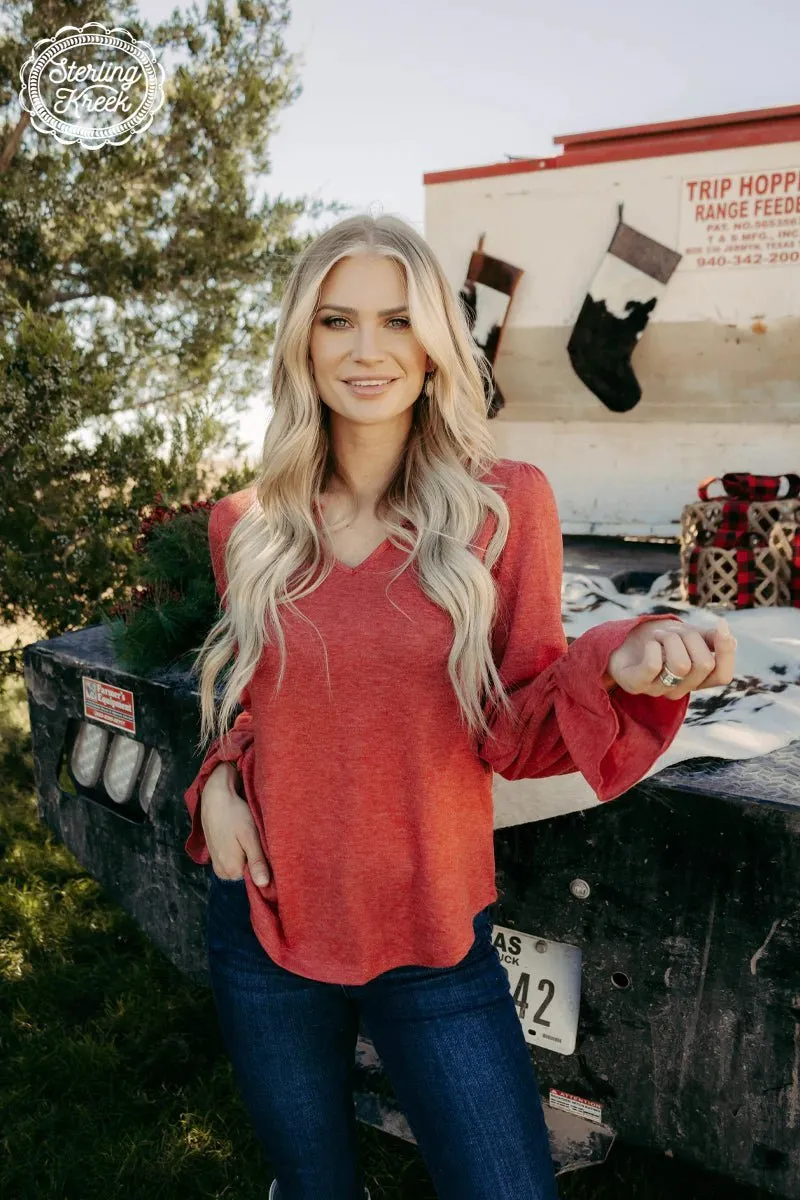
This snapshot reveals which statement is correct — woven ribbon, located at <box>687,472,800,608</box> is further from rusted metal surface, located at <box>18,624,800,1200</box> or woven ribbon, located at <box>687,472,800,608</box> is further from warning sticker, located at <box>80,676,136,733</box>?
warning sticker, located at <box>80,676,136,733</box>

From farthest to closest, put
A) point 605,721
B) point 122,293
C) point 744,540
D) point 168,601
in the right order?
point 122,293
point 744,540
point 168,601
point 605,721

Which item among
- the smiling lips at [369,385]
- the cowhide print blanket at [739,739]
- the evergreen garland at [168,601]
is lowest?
the cowhide print blanket at [739,739]

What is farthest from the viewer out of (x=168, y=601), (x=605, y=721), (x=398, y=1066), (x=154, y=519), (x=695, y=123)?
(x=695, y=123)

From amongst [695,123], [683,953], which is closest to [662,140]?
[695,123]

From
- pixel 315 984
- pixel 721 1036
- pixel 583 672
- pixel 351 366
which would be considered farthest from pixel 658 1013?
pixel 351 366

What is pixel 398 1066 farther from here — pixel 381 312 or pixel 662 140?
pixel 662 140

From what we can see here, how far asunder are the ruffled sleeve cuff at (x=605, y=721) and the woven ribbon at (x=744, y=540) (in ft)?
5.13

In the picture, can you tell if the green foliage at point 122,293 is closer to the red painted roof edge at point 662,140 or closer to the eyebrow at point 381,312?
the red painted roof edge at point 662,140

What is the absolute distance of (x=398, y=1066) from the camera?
1502 mm

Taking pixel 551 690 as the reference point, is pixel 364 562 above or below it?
above

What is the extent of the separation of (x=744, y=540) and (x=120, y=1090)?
2.28 meters

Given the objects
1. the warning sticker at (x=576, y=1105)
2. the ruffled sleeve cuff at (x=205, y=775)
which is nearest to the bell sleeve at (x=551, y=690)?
the ruffled sleeve cuff at (x=205, y=775)

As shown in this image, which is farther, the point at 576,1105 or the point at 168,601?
the point at 168,601

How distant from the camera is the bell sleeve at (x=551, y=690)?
1288 millimetres
